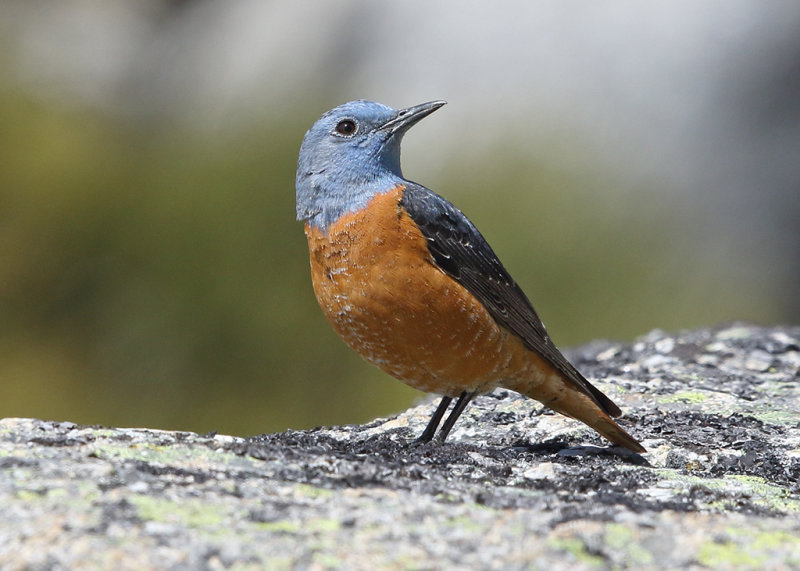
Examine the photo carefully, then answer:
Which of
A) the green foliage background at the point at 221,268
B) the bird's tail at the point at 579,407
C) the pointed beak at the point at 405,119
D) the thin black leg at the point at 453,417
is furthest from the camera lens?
the green foliage background at the point at 221,268

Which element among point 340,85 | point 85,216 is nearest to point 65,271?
point 85,216

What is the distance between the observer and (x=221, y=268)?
897 cm

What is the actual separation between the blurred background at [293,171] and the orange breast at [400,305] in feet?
13.0

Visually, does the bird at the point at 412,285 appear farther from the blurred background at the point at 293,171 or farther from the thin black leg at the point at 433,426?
the blurred background at the point at 293,171

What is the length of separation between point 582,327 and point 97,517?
7.16m

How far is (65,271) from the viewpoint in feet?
29.0

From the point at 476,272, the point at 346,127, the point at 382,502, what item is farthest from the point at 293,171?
the point at 382,502

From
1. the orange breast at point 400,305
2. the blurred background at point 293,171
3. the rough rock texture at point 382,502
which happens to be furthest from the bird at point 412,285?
the blurred background at point 293,171

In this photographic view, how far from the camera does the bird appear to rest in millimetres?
4430

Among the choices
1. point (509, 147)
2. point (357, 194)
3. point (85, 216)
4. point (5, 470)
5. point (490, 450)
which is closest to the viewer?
point (5, 470)

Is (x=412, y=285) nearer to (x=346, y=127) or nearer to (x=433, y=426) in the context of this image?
(x=433, y=426)

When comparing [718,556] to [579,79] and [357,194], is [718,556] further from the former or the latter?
[579,79]

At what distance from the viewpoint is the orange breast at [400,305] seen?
440cm

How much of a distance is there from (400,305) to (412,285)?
0.12m
